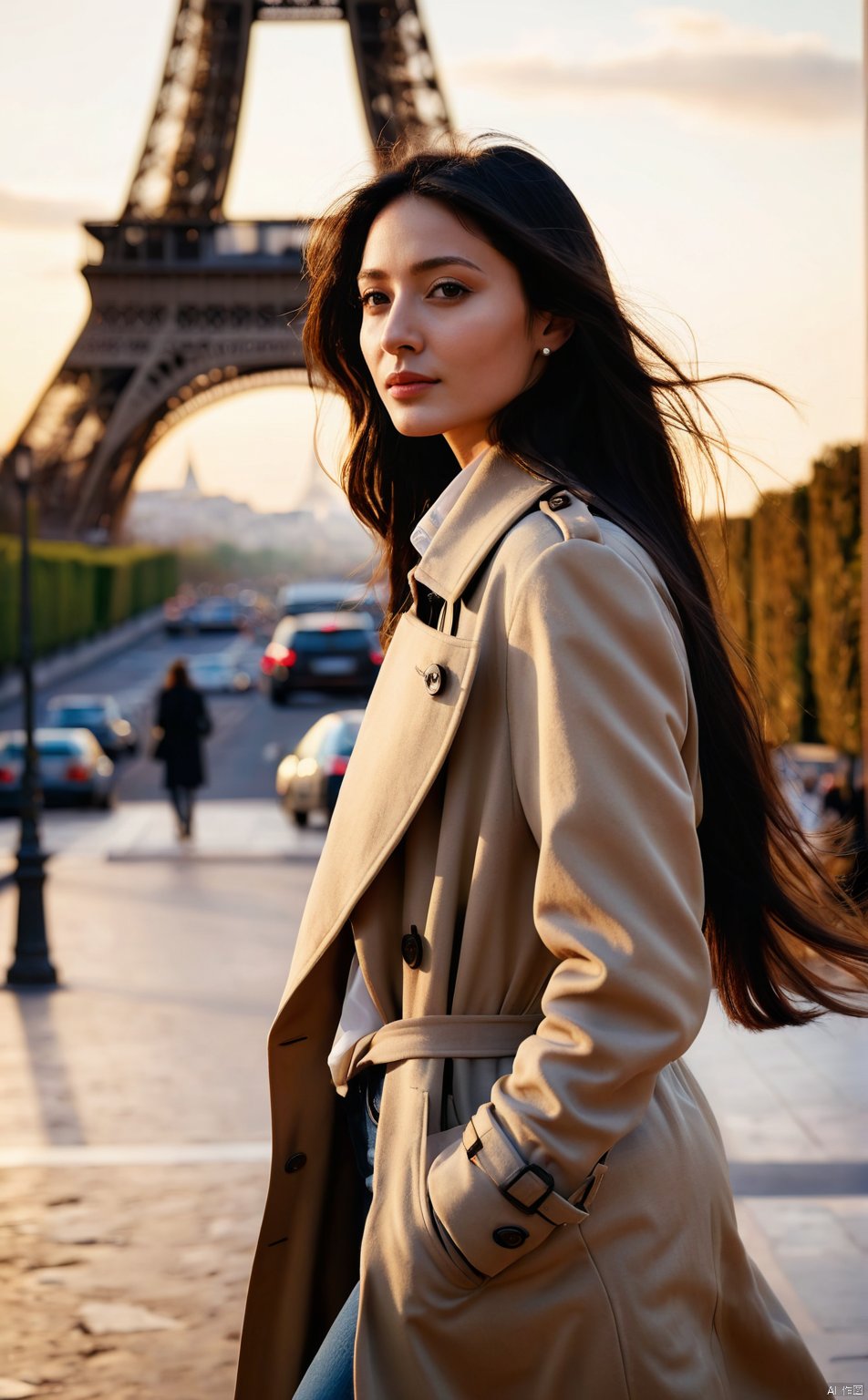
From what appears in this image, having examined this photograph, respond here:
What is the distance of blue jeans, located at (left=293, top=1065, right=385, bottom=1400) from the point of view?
1548 millimetres

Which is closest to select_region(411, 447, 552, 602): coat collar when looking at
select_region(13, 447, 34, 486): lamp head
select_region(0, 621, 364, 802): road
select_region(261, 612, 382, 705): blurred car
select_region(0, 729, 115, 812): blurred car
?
select_region(13, 447, 34, 486): lamp head

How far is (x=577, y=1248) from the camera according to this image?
4.74 ft

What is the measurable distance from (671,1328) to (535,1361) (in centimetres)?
12

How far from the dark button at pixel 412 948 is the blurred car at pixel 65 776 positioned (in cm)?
2034

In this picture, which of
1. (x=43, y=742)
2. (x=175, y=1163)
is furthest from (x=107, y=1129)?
(x=43, y=742)

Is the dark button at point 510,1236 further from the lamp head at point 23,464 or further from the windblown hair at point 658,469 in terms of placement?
the lamp head at point 23,464

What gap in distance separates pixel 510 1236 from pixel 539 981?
0.23 metres

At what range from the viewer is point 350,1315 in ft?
5.12

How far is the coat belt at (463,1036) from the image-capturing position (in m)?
1.51

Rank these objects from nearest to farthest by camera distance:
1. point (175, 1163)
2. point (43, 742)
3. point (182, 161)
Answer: point (175, 1163) < point (43, 742) < point (182, 161)

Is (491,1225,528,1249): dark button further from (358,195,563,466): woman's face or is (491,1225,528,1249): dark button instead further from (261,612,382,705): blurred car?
(261,612,382,705): blurred car

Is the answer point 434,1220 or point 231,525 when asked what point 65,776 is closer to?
point 434,1220

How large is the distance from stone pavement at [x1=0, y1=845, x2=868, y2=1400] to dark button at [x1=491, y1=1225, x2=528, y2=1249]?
85 cm

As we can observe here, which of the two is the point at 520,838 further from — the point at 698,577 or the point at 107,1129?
the point at 107,1129
